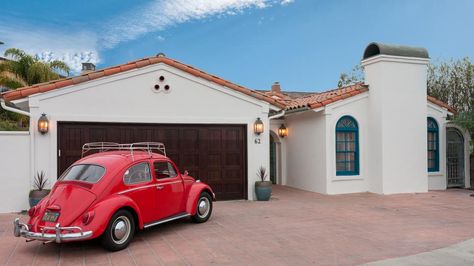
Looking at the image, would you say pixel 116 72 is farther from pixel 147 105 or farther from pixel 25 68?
pixel 25 68

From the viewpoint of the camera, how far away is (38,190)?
32.4 feet

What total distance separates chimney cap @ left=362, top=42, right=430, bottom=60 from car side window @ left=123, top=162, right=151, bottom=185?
9162 mm

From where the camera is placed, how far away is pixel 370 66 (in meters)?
13.9

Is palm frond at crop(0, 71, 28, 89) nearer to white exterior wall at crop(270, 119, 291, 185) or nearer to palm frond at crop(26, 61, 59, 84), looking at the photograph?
palm frond at crop(26, 61, 59, 84)

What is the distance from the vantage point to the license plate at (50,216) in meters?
6.34

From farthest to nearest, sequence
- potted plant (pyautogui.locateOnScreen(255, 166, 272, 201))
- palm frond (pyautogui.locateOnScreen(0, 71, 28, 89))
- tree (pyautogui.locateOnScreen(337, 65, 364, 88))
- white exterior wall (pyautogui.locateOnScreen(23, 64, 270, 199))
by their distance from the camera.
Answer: tree (pyautogui.locateOnScreen(337, 65, 364, 88))
palm frond (pyautogui.locateOnScreen(0, 71, 28, 89))
potted plant (pyautogui.locateOnScreen(255, 166, 272, 201))
white exterior wall (pyautogui.locateOnScreen(23, 64, 270, 199))

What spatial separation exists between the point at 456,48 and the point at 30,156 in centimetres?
2009

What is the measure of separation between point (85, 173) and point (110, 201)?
2.81 ft

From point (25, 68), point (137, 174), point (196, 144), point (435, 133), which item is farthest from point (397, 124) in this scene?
point (25, 68)

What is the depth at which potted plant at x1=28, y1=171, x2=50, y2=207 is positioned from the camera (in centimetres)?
→ 970

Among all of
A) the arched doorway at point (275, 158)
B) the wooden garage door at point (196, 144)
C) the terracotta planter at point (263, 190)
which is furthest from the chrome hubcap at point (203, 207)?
the arched doorway at point (275, 158)

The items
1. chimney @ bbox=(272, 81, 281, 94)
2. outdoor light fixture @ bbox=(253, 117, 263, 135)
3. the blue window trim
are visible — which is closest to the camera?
outdoor light fixture @ bbox=(253, 117, 263, 135)

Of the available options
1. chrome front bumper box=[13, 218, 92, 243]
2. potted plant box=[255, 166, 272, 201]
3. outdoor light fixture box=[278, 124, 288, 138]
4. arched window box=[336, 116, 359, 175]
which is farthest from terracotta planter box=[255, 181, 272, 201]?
chrome front bumper box=[13, 218, 92, 243]

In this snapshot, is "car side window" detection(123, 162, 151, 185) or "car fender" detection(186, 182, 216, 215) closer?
"car side window" detection(123, 162, 151, 185)
